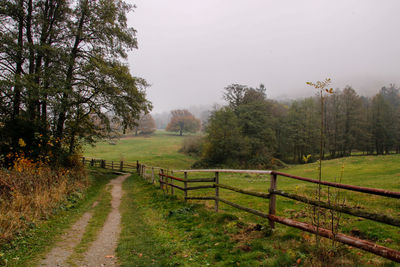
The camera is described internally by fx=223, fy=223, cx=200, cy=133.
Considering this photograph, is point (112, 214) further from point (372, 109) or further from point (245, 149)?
point (372, 109)

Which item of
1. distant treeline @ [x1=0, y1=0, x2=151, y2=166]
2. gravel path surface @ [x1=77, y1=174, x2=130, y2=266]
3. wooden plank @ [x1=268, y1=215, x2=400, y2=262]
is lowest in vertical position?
gravel path surface @ [x1=77, y1=174, x2=130, y2=266]

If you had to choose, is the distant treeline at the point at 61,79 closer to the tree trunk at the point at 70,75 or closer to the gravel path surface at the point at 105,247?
the tree trunk at the point at 70,75

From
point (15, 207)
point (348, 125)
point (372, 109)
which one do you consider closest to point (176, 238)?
point (15, 207)

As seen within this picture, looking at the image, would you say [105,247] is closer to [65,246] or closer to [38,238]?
[65,246]

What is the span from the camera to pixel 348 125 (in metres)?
47.8

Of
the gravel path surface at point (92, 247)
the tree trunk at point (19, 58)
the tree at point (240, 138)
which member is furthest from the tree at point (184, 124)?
the gravel path surface at point (92, 247)

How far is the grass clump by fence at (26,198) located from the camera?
5527mm

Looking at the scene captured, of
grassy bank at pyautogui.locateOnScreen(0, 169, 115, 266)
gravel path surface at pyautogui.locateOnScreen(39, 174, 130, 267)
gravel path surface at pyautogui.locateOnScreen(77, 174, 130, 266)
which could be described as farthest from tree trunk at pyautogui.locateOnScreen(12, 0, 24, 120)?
gravel path surface at pyautogui.locateOnScreen(77, 174, 130, 266)

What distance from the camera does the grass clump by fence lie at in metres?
5.53

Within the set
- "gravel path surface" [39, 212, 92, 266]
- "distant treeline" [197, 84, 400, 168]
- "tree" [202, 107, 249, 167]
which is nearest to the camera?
"gravel path surface" [39, 212, 92, 266]

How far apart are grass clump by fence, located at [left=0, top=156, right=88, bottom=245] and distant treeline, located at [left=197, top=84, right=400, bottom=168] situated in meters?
25.7

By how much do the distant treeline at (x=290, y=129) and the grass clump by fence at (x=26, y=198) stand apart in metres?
25.7

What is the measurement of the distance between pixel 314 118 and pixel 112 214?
1905 inches

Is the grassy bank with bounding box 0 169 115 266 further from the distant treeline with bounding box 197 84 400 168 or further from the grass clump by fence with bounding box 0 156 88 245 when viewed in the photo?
the distant treeline with bounding box 197 84 400 168
